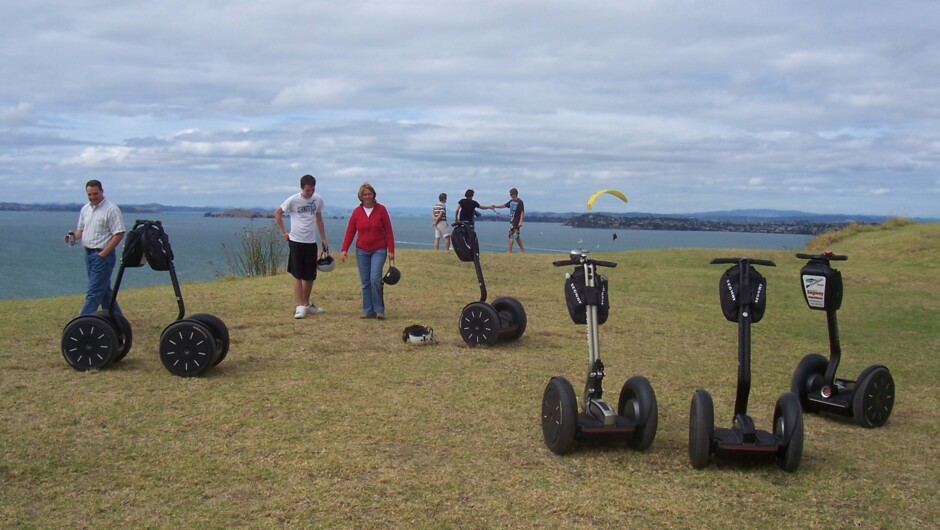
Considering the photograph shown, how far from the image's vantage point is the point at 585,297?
604 centimetres

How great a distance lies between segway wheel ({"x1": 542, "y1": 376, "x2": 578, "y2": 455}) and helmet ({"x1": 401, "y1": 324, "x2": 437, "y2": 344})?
12.6 ft

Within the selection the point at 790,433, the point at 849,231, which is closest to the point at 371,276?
the point at 790,433

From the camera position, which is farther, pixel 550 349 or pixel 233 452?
pixel 550 349

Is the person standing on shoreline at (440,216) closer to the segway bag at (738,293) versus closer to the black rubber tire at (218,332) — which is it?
the black rubber tire at (218,332)

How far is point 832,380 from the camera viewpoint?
23.6 feet

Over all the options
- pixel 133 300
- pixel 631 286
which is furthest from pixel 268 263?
pixel 631 286

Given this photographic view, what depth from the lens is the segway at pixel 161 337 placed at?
7809mm

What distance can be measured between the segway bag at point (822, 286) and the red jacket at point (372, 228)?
5.99 m

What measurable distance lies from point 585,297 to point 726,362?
445 centimetres

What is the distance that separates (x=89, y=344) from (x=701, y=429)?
19.3ft

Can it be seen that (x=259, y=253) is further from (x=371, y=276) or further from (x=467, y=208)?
(x=371, y=276)

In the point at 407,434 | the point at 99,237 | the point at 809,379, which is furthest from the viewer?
the point at 99,237

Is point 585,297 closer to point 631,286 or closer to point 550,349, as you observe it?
point 550,349

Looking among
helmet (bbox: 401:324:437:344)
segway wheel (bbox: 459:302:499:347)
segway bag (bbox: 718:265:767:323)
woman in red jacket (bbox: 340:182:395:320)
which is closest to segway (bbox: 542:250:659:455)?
segway bag (bbox: 718:265:767:323)
